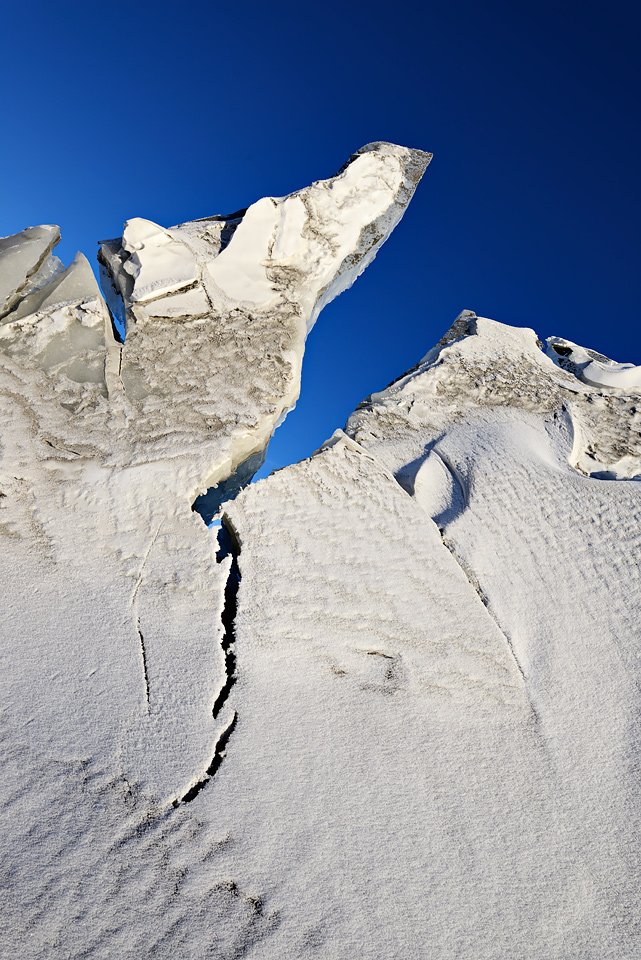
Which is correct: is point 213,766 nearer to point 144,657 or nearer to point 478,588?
point 144,657

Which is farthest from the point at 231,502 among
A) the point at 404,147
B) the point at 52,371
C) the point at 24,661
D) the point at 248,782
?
the point at 404,147

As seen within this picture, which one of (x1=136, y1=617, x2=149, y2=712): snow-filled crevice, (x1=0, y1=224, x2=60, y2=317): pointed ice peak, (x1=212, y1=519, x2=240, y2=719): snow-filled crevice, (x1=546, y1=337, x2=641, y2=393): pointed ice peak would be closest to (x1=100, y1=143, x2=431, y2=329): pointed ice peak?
(x1=0, y1=224, x2=60, y2=317): pointed ice peak

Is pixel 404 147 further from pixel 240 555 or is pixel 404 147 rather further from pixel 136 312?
pixel 240 555

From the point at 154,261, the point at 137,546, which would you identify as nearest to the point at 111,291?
the point at 154,261

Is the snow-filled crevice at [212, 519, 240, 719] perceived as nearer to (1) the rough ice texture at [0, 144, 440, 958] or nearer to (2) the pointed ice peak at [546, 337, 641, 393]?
(1) the rough ice texture at [0, 144, 440, 958]

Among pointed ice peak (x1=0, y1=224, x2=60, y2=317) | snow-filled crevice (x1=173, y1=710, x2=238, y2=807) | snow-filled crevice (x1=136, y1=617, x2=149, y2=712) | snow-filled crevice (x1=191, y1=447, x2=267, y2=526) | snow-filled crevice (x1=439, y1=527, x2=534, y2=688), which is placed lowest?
snow-filled crevice (x1=173, y1=710, x2=238, y2=807)

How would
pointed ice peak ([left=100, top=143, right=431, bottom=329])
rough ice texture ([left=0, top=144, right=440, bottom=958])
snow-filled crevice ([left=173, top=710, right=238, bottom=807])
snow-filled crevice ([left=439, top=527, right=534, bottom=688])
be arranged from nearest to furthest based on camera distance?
1. rough ice texture ([left=0, top=144, right=440, bottom=958])
2. snow-filled crevice ([left=173, top=710, right=238, bottom=807])
3. snow-filled crevice ([left=439, top=527, right=534, bottom=688])
4. pointed ice peak ([left=100, top=143, right=431, bottom=329])
